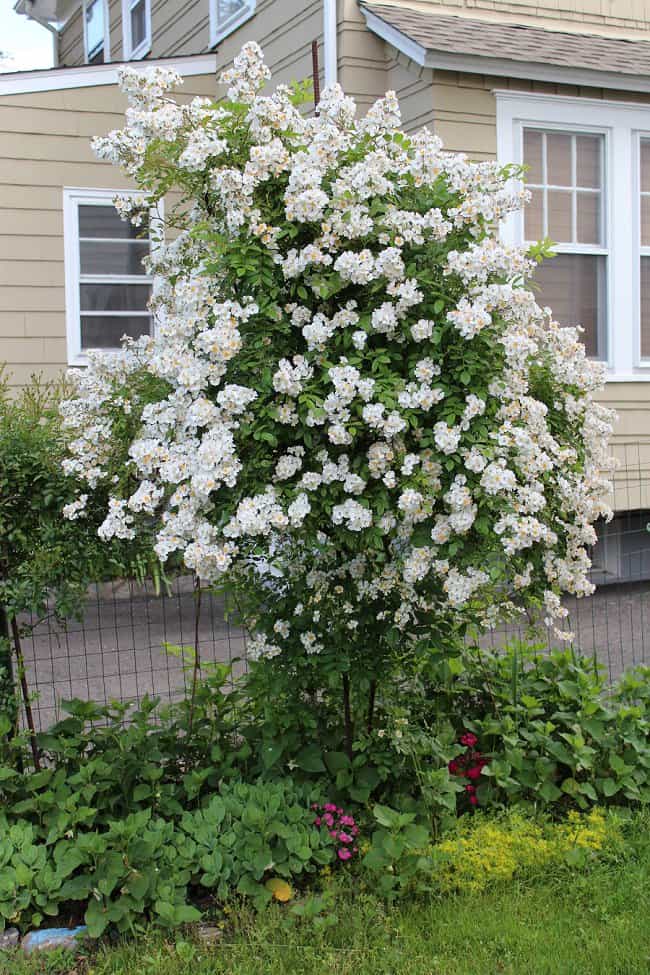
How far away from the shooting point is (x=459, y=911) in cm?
346

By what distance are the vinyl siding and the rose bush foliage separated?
201 inches

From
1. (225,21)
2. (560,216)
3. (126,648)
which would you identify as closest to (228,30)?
(225,21)

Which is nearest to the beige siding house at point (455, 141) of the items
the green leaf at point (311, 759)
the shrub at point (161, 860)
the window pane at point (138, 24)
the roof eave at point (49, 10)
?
the window pane at point (138, 24)

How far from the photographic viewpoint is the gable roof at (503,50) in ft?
23.3

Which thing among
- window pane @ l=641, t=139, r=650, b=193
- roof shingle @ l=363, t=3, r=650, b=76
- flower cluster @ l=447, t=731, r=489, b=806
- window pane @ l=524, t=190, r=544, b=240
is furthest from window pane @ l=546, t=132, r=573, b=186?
flower cluster @ l=447, t=731, r=489, b=806

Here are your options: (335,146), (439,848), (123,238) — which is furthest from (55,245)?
(439,848)

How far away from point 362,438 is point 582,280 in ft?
16.6

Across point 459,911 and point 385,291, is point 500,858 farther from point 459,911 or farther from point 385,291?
point 385,291

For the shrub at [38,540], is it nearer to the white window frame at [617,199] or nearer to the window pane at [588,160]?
the white window frame at [617,199]

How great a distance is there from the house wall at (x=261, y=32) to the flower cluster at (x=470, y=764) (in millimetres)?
5754

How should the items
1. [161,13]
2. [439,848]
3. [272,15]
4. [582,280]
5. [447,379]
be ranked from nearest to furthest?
[447,379] < [439,848] < [582,280] < [272,15] < [161,13]

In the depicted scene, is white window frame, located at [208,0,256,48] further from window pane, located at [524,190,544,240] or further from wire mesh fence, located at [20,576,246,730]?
wire mesh fence, located at [20,576,246,730]

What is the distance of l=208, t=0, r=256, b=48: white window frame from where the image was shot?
8859 millimetres

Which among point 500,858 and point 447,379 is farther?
point 500,858
